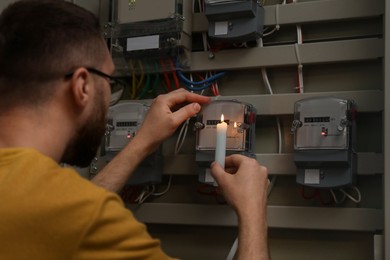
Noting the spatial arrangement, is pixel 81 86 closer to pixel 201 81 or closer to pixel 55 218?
pixel 55 218

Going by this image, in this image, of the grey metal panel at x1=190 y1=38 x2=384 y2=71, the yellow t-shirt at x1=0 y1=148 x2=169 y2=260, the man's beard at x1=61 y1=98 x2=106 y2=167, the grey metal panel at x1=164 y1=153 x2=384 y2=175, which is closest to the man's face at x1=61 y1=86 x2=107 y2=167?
the man's beard at x1=61 y1=98 x2=106 y2=167

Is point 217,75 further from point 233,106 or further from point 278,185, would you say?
point 278,185

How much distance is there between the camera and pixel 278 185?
160 cm

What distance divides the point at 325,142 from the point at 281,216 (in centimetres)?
27

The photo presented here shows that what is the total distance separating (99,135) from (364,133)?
2.73ft

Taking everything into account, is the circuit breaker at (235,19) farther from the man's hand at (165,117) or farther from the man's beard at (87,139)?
the man's beard at (87,139)

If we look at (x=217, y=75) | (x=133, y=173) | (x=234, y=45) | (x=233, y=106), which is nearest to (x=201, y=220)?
(x=133, y=173)

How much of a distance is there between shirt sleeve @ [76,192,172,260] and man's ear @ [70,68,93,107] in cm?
27

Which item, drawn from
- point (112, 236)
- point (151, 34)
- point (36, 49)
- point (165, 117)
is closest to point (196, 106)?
point (165, 117)

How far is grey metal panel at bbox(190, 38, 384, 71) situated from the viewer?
4.92 ft

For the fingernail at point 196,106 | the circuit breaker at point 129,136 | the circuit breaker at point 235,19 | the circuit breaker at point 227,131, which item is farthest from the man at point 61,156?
the circuit breaker at point 235,19

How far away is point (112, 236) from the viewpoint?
86 cm

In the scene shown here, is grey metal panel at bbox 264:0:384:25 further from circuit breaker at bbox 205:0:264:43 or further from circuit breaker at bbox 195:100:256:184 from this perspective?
circuit breaker at bbox 195:100:256:184

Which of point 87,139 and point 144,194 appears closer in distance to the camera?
point 87,139
